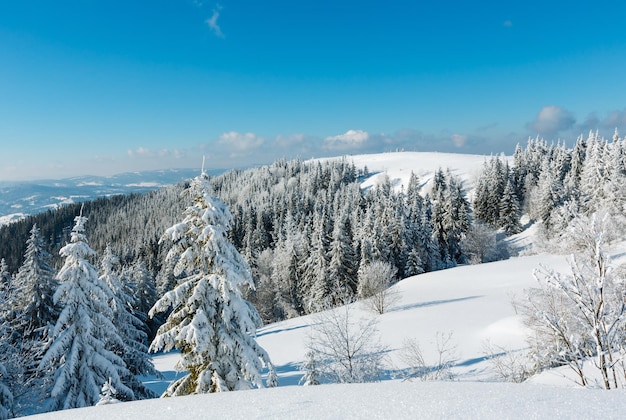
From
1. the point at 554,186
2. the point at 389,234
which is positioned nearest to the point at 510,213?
the point at 554,186

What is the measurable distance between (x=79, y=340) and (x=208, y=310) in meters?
7.35

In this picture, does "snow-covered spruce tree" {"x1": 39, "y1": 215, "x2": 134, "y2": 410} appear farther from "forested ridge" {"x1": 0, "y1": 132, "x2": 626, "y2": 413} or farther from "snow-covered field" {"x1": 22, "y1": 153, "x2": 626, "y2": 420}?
"snow-covered field" {"x1": 22, "y1": 153, "x2": 626, "y2": 420}

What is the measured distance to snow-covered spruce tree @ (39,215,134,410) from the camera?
43.3 feet

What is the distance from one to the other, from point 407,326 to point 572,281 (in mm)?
24422

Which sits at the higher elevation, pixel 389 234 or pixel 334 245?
pixel 389 234

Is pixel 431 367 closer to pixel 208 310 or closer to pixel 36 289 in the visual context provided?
pixel 208 310

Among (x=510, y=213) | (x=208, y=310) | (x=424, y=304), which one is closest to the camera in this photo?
(x=208, y=310)

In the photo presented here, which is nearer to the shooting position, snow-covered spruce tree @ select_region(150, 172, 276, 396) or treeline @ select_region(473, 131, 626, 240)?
snow-covered spruce tree @ select_region(150, 172, 276, 396)

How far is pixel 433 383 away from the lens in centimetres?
529

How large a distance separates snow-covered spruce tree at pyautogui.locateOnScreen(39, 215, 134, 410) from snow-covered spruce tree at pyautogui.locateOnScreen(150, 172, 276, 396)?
17.6ft

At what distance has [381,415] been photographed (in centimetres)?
404

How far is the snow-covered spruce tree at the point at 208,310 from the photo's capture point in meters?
10.0

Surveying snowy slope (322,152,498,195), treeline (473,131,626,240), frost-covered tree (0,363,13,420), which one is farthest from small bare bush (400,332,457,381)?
snowy slope (322,152,498,195)

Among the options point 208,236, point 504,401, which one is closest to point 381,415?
point 504,401
